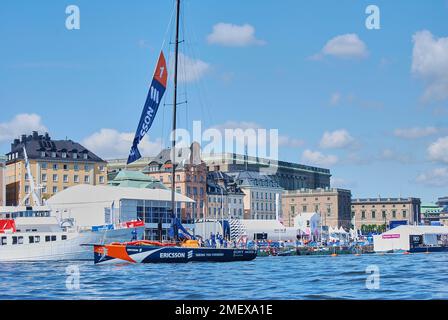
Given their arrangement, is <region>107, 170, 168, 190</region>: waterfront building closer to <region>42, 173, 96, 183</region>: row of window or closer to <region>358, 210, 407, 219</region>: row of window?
<region>42, 173, 96, 183</region>: row of window

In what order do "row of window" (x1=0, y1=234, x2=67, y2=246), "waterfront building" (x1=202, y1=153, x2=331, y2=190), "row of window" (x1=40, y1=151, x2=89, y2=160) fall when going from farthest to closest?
"waterfront building" (x1=202, y1=153, x2=331, y2=190) → "row of window" (x1=40, y1=151, x2=89, y2=160) → "row of window" (x1=0, y1=234, x2=67, y2=246)

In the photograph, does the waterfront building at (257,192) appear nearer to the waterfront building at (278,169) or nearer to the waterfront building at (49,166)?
the waterfront building at (278,169)

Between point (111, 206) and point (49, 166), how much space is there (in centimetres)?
3620

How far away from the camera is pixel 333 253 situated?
108062 mm

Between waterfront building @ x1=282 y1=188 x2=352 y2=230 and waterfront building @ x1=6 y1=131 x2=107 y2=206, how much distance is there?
2120 inches

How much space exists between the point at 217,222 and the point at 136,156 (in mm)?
70335

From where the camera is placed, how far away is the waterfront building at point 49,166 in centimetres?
11894

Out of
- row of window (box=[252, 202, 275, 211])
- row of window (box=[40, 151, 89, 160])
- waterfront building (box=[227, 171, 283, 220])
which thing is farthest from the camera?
row of window (box=[252, 202, 275, 211])

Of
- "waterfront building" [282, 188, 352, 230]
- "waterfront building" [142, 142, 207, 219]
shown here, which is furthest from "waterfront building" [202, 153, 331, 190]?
"waterfront building" [142, 142, 207, 219]

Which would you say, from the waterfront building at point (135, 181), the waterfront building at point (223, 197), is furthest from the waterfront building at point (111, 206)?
the waterfront building at point (223, 197)

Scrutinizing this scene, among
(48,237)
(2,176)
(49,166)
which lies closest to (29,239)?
(48,237)

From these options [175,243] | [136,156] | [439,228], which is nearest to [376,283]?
[136,156]

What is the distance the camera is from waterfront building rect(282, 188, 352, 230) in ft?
568
